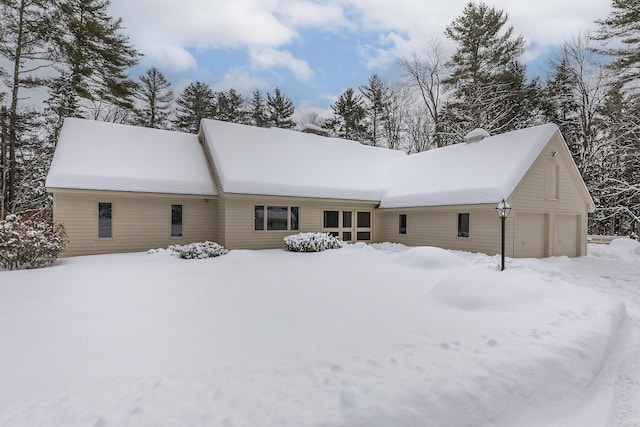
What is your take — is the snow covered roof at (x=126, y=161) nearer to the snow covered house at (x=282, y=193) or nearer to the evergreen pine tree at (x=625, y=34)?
the snow covered house at (x=282, y=193)

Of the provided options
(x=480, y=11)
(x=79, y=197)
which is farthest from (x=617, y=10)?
(x=79, y=197)

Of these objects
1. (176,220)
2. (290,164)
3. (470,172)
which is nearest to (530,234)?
(470,172)

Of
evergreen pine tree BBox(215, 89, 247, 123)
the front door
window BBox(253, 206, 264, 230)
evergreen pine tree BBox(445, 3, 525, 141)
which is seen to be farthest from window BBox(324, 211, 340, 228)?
evergreen pine tree BBox(215, 89, 247, 123)

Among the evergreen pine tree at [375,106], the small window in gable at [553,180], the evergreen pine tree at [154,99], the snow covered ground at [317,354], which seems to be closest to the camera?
the snow covered ground at [317,354]

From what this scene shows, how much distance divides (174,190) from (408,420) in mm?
12014

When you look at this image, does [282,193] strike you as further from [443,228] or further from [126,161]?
[443,228]

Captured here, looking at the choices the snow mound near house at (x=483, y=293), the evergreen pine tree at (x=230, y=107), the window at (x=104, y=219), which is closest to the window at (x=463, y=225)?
the snow mound near house at (x=483, y=293)

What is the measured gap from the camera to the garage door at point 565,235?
13711 mm

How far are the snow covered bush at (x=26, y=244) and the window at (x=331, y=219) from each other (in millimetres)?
9605

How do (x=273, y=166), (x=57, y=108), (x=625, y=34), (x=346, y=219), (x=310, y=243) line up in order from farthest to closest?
(x=57, y=108), (x=625, y=34), (x=346, y=219), (x=273, y=166), (x=310, y=243)

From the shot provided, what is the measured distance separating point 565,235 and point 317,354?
1494 cm

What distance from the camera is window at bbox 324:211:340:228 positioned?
596 inches

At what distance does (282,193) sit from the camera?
43.9 ft

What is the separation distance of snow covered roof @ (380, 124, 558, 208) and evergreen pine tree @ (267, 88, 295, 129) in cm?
1556
